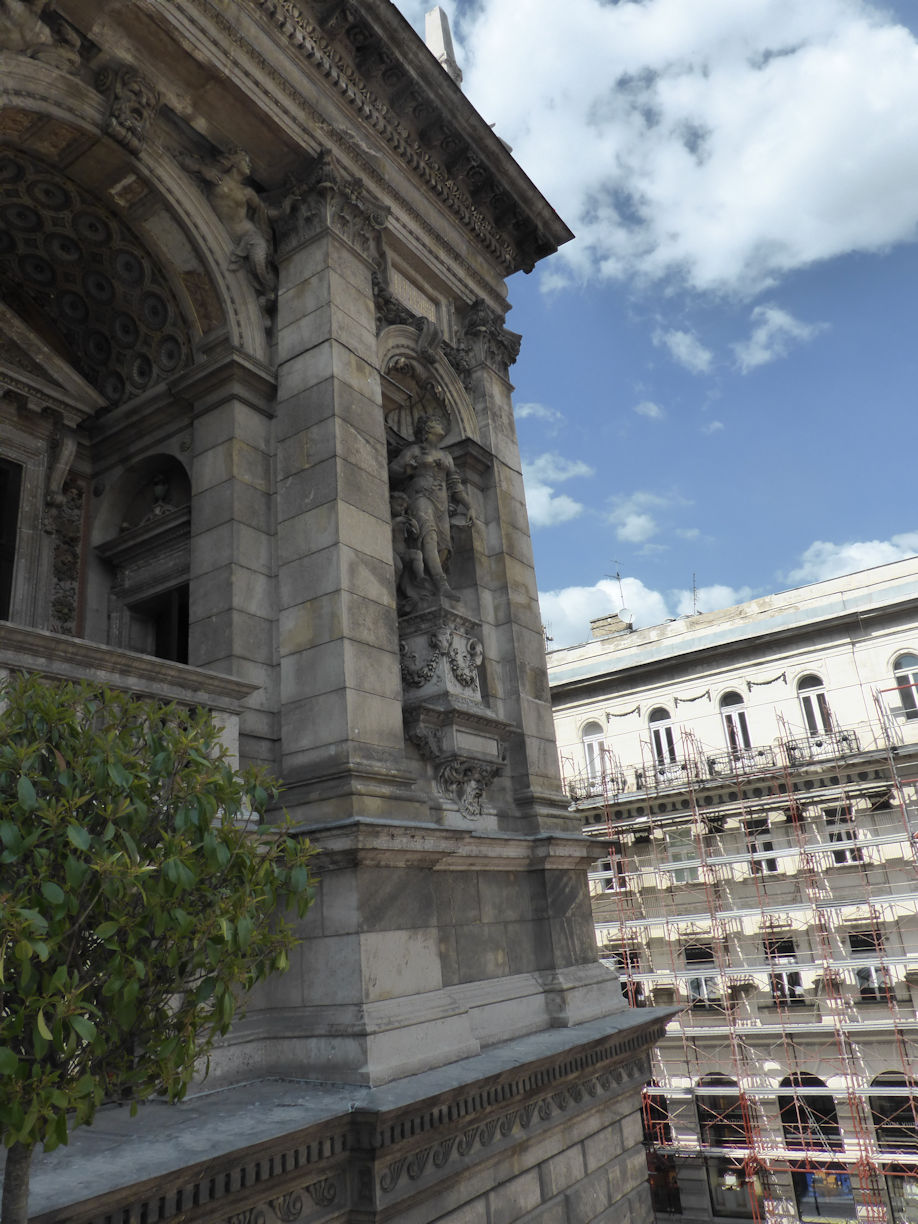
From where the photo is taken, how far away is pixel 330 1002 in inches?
317

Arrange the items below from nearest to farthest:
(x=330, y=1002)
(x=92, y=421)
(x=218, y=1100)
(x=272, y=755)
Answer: (x=218, y=1100), (x=330, y=1002), (x=272, y=755), (x=92, y=421)

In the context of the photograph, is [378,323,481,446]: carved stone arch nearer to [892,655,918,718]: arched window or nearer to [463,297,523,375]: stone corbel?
[463,297,523,375]: stone corbel

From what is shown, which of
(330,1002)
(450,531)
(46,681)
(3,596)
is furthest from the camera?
(450,531)

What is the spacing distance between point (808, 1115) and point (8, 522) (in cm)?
2860

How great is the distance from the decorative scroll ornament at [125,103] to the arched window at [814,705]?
29.0 m

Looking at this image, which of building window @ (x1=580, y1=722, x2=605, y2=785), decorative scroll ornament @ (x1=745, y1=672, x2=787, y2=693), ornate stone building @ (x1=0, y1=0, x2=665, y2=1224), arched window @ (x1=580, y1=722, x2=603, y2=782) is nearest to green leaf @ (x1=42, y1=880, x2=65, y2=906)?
ornate stone building @ (x1=0, y1=0, x2=665, y2=1224)

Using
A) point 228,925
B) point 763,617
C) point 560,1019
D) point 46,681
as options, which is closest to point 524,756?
point 560,1019

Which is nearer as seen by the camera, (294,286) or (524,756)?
(294,286)

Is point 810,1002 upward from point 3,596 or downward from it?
downward

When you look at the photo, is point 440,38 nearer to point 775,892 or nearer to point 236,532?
point 236,532

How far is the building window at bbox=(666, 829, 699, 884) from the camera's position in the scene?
33.1 meters

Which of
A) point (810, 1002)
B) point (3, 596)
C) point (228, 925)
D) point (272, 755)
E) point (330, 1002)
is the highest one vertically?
point (3, 596)

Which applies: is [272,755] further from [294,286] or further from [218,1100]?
[294,286]

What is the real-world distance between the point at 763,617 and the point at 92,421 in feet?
93.1
